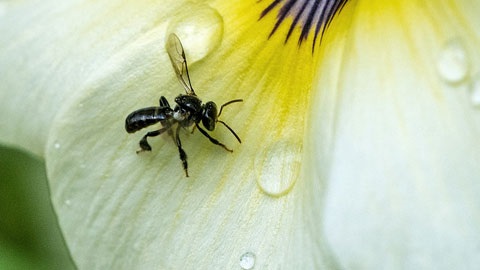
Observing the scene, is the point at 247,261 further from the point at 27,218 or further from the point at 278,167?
the point at 27,218

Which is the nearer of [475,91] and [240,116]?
[475,91]

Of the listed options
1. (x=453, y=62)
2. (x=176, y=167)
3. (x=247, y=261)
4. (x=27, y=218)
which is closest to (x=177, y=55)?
(x=176, y=167)

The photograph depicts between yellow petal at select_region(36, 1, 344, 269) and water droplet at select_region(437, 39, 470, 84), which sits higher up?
water droplet at select_region(437, 39, 470, 84)

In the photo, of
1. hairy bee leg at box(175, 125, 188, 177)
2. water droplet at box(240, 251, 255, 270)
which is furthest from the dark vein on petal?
water droplet at box(240, 251, 255, 270)

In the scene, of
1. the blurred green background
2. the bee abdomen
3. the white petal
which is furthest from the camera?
the blurred green background

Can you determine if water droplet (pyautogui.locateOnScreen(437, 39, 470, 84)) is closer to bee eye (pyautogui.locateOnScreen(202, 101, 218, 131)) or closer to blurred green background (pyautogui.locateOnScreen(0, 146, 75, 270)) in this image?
bee eye (pyautogui.locateOnScreen(202, 101, 218, 131))

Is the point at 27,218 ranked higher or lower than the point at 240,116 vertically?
lower
